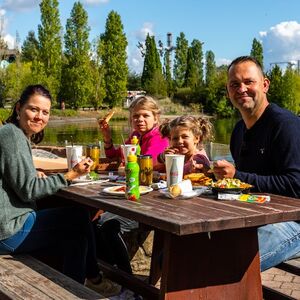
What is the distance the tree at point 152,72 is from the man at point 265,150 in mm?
62506

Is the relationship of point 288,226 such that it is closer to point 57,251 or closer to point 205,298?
point 205,298

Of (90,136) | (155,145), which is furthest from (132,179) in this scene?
(90,136)

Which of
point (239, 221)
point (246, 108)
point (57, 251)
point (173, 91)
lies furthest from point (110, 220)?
point (173, 91)

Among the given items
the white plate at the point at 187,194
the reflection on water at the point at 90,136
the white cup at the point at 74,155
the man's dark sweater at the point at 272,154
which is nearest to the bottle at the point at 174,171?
the white plate at the point at 187,194

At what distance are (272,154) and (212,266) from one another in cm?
78

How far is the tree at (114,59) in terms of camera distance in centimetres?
6159

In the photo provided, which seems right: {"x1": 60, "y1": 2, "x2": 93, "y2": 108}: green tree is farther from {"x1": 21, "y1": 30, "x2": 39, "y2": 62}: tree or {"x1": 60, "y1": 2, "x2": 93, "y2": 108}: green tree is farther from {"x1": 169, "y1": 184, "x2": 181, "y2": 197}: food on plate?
{"x1": 169, "y1": 184, "x2": 181, "y2": 197}: food on plate

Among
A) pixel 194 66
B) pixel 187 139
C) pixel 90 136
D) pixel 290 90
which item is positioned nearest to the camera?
pixel 187 139

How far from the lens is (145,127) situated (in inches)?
183

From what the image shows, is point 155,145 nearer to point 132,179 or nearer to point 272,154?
point 272,154

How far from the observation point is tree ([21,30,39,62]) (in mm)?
58875

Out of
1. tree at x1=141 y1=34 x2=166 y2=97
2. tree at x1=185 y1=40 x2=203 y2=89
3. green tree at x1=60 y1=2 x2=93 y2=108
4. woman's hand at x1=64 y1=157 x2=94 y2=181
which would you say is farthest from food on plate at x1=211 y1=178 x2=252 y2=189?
tree at x1=185 y1=40 x2=203 y2=89

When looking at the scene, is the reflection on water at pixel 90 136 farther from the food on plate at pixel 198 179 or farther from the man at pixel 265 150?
the food on plate at pixel 198 179

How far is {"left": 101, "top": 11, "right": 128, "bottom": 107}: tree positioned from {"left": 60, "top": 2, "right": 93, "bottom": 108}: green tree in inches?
132
